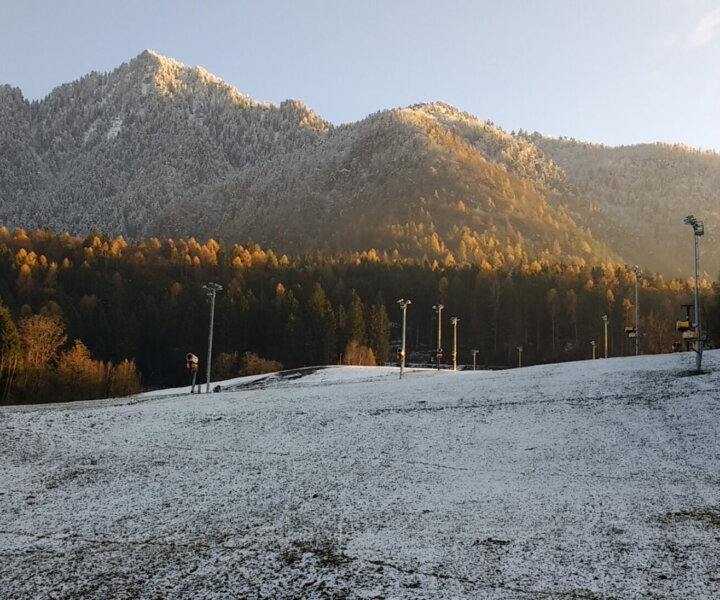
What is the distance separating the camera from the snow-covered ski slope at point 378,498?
548 inches

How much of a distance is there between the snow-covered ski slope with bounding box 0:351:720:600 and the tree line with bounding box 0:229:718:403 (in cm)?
7902

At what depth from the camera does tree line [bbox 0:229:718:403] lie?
13038 cm

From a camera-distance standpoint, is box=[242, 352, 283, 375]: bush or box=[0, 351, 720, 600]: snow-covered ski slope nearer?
box=[0, 351, 720, 600]: snow-covered ski slope

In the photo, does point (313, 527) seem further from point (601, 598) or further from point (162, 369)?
point (162, 369)

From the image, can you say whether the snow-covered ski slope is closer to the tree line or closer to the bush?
the bush

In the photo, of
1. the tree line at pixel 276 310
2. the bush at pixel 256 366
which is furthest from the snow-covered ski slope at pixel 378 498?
the tree line at pixel 276 310

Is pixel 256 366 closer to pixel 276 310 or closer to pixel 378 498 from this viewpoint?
pixel 276 310

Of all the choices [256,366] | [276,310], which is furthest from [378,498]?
[276,310]

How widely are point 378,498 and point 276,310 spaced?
123529mm

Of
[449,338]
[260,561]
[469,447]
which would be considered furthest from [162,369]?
[260,561]

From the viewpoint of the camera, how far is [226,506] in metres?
20.0

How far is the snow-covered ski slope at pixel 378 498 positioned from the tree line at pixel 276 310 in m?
79.0

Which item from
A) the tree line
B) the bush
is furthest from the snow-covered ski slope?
the tree line

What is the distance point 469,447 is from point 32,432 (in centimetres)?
2145
